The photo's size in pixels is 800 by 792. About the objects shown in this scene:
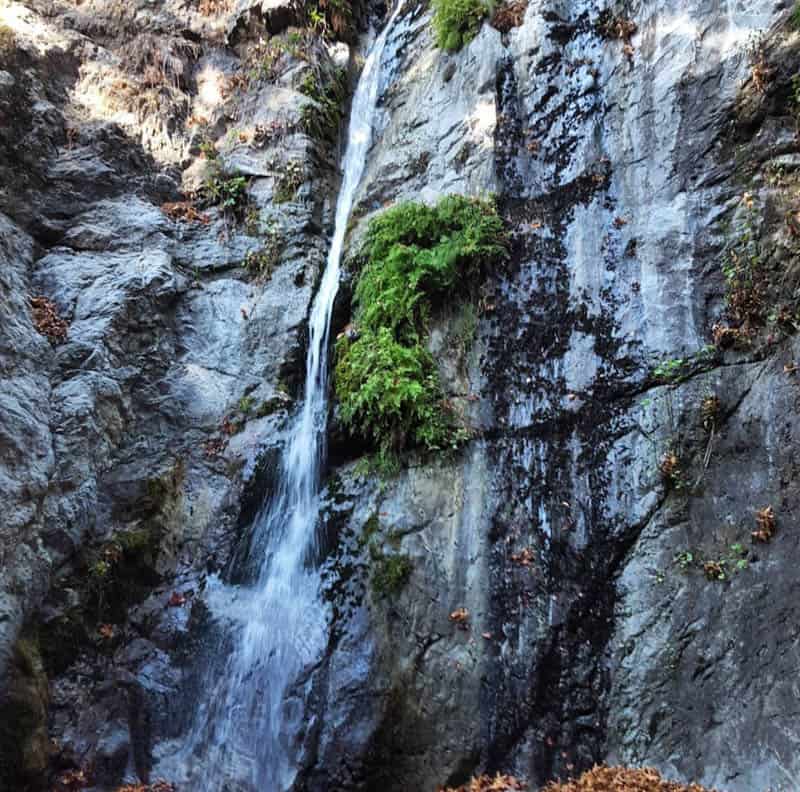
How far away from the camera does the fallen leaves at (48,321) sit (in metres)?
7.14

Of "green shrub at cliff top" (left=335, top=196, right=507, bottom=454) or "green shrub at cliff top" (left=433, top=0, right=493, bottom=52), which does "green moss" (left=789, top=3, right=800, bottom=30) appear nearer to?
"green shrub at cliff top" (left=335, top=196, right=507, bottom=454)

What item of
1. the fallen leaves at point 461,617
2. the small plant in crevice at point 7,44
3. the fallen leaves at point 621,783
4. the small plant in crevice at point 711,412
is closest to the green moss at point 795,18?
the small plant in crevice at point 711,412

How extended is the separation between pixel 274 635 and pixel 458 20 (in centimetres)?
898

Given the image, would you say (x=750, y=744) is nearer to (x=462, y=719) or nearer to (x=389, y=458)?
(x=462, y=719)

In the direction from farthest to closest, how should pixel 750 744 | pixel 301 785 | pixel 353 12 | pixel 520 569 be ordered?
1. pixel 353 12
2. pixel 520 569
3. pixel 301 785
4. pixel 750 744

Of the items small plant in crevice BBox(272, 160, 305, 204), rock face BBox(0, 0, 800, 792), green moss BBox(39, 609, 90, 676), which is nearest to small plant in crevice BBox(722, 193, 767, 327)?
rock face BBox(0, 0, 800, 792)

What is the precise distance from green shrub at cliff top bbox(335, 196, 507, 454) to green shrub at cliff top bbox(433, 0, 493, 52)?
3362 millimetres

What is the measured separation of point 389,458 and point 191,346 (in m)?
3.34

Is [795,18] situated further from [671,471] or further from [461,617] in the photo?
[461,617]

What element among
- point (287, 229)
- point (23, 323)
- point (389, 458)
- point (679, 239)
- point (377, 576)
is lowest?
point (377, 576)

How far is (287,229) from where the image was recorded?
9.36 metres

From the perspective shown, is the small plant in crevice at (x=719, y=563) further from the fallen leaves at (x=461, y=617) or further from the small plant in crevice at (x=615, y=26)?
the small plant in crevice at (x=615, y=26)

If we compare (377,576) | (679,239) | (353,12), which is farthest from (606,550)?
(353,12)

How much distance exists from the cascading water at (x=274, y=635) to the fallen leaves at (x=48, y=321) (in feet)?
9.49
